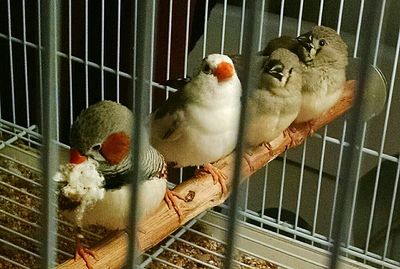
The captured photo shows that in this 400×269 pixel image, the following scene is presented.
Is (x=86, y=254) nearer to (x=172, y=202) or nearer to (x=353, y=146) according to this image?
(x=172, y=202)

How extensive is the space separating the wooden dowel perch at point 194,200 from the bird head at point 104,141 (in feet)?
0.34

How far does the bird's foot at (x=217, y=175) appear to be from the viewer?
52.5 inches

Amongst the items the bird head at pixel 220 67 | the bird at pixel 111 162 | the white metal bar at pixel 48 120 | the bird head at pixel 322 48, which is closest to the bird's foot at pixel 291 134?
the bird head at pixel 322 48

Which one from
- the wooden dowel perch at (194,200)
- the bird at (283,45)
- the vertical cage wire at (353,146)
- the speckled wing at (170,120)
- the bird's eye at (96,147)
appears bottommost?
the wooden dowel perch at (194,200)

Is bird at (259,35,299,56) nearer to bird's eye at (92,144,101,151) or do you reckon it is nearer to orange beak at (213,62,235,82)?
orange beak at (213,62,235,82)

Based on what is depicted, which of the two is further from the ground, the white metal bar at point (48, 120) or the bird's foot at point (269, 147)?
the white metal bar at point (48, 120)

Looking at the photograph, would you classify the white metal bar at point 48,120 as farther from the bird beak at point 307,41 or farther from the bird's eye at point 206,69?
the bird beak at point 307,41

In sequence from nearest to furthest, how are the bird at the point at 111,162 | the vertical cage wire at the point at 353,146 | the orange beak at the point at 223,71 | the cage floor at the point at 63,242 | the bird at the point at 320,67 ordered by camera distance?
the vertical cage wire at the point at 353,146
the bird at the point at 111,162
the orange beak at the point at 223,71
the bird at the point at 320,67
the cage floor at the point at 63,242

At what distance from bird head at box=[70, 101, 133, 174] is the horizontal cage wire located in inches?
14.6

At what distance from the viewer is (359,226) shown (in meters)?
1.73

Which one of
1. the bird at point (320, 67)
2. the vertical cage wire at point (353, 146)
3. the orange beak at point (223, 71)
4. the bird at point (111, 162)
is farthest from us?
the bird at point (320, 67)

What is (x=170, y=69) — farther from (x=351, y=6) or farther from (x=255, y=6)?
(x=255, y=6)

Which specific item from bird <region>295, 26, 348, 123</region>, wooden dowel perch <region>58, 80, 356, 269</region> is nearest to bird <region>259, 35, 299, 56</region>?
bird <region>295, 26, 348, 123</region>

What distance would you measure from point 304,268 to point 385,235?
0.20 metres
